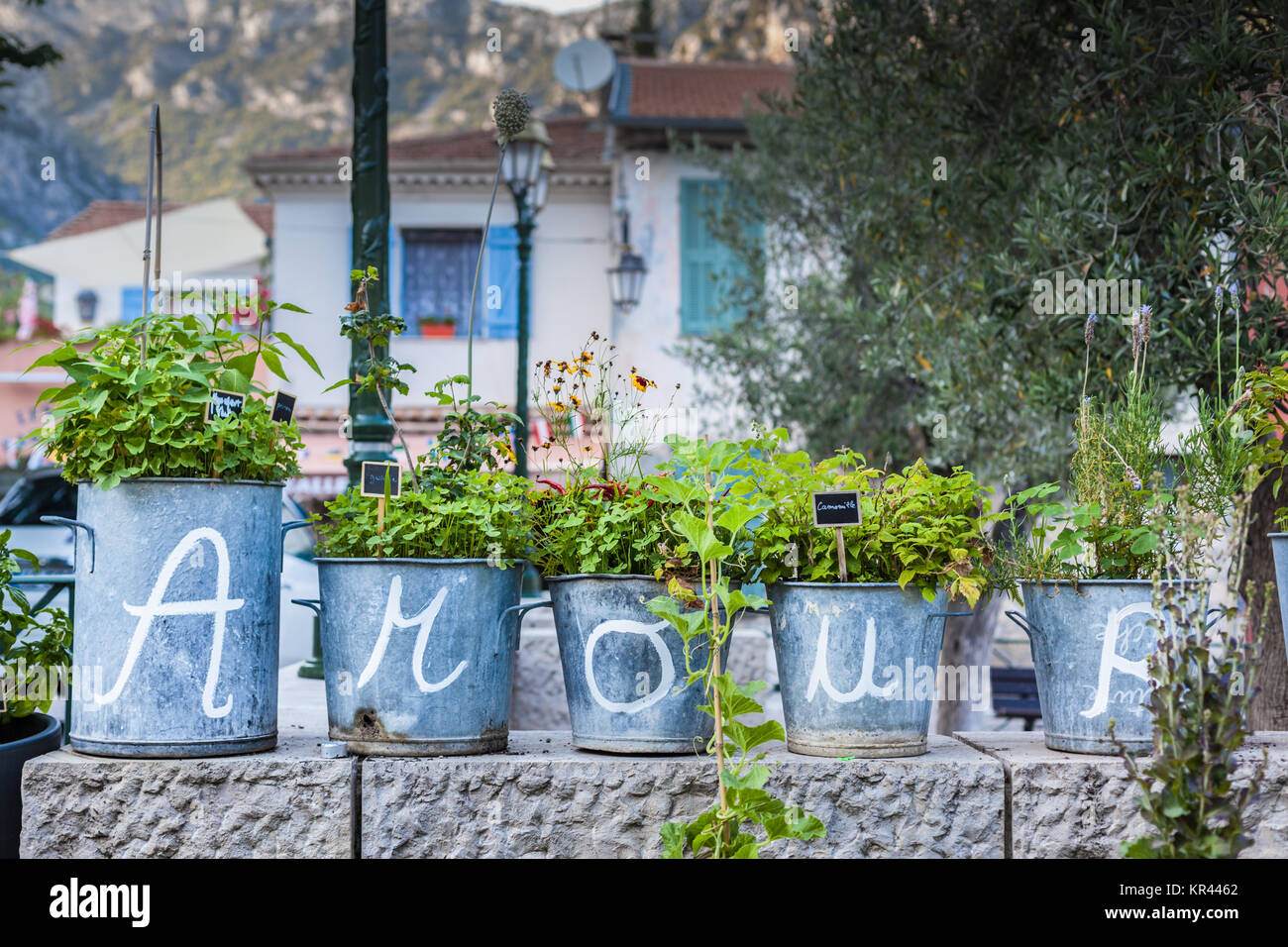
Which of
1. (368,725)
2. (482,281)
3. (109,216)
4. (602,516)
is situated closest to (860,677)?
(602,516)

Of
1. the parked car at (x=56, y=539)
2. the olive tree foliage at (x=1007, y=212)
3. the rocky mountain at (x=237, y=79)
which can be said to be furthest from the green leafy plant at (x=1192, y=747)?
the rocky mountain at (x=237, y=79)

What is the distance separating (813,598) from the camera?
99.2 inches

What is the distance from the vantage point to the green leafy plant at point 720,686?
223cm

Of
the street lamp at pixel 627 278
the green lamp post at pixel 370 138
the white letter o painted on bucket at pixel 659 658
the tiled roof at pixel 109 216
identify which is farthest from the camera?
the tiled roof at pixel 109 216

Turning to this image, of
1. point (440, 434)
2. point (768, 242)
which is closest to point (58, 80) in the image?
point (768, 242)

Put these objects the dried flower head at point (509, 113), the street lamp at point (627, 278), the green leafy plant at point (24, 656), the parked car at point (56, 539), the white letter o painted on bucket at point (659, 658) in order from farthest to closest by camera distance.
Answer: the street lamp at point (627, 278) < the parked car at point (56, 539) < the dried flower head at point (509, 113) < the green leafy plant at point (24, 656) < the white letter o painted on bucket at point (659, 658)

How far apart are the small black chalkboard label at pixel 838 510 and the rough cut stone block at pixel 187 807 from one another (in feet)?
3.60

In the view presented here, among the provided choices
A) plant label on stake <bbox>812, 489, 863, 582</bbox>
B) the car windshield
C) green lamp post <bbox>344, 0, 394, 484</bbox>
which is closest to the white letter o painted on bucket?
plant label on stake <bbox>812, 489, 863, 582</bbox>

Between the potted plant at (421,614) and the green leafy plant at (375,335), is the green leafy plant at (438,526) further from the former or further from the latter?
the green leafy plant at (375,335)

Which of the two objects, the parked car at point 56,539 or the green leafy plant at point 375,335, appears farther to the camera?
the parked car at point 56,539

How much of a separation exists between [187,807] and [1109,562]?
2.01 metres

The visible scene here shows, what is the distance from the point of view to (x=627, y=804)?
2479 mm

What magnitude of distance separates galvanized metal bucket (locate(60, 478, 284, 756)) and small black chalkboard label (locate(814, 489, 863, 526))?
3.99 ft

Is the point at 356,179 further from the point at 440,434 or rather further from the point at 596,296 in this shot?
the point at 596,296
